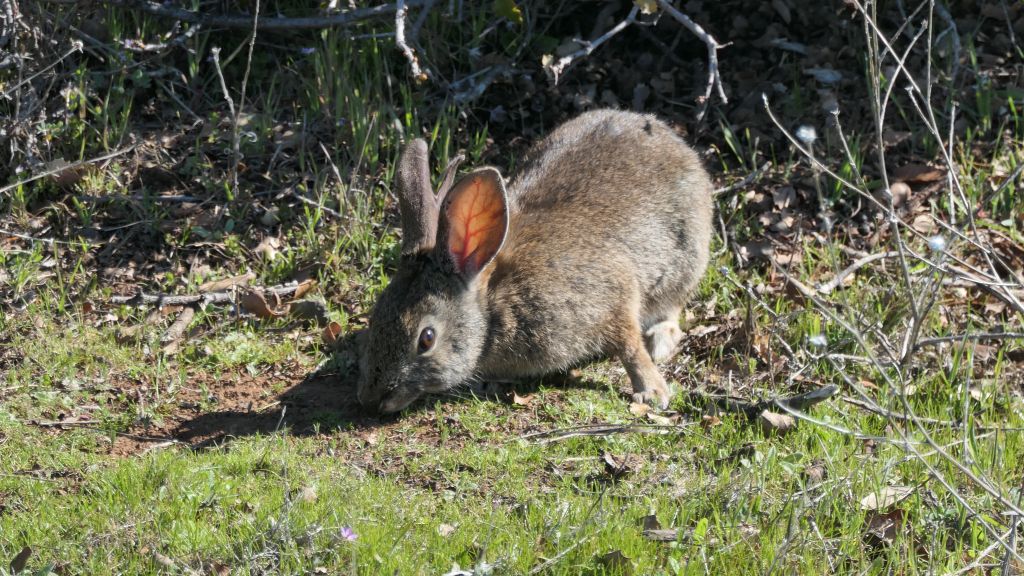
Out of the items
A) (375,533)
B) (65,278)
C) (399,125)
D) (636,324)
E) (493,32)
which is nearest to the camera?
(375,533)

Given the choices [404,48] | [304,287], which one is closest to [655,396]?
[304,287]

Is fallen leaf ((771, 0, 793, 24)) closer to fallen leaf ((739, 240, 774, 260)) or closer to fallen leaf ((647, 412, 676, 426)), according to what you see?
fallen leaf ((739, 240, 774, 260))

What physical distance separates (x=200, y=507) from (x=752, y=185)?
4.18 meters

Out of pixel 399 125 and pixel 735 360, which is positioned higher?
pixel 399 125

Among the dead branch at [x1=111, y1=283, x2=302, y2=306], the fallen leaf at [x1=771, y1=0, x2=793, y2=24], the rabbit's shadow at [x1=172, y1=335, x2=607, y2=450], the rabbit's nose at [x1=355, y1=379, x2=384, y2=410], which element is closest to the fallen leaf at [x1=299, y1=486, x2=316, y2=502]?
the rabbit's shadow at [x1=172, y1=335, x2=607, y2=450]

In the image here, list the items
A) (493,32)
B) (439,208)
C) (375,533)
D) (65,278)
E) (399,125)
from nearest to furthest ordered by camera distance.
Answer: (375,533), (439,208), (65,278), (399,125), (493,32)

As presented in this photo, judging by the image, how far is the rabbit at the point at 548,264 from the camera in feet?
17.4

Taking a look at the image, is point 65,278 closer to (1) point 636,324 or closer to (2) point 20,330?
(2) point 20,330

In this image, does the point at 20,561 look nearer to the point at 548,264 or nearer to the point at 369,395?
the point at 369,395

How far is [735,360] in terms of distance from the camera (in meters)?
5.89

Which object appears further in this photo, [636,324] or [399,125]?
[399,125]

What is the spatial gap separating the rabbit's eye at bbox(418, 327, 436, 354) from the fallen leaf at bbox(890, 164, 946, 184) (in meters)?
3.43

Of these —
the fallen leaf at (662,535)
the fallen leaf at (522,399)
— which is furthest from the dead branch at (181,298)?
the fallen leaf at (662,535)

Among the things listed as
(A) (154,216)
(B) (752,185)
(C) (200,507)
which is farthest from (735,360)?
(A) (154,216)
